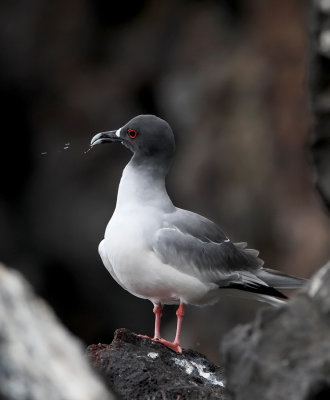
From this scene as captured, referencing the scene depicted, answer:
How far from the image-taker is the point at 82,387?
2936 mm

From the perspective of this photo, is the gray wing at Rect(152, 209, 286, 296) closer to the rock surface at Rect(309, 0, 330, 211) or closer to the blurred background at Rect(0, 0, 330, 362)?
the rock surface at Rect(309, 0, 330, 211)

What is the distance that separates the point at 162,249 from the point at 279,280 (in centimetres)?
99

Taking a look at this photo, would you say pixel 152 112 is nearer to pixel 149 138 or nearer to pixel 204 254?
pixel 149 138

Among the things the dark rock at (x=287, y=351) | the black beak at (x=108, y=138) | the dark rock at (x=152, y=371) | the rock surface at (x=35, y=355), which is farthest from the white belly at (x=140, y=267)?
the rock surface at (x=35, y=355)

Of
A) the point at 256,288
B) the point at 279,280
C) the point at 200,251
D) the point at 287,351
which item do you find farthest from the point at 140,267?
the point at 287,351

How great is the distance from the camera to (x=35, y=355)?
115 inches

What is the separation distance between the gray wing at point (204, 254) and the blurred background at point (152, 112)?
7.61 m

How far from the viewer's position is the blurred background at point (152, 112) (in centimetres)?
1524

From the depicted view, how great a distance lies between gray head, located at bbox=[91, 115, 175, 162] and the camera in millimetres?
6555

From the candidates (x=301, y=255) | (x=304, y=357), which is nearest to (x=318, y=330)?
(x=304, y=357)

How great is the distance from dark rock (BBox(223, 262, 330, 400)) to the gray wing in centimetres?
262

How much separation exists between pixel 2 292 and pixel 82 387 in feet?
1.27

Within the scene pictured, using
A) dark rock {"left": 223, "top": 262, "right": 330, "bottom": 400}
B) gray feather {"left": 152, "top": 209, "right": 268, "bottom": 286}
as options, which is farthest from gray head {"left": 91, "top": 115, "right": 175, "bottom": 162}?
dark rock {"left": 223, "top": 262, "right": 330, "bottom": 400}

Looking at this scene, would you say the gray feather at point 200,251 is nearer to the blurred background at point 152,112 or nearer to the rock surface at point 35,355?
the rock surface at point 35,355
